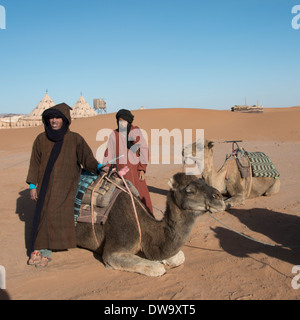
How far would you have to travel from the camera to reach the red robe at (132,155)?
550 cm

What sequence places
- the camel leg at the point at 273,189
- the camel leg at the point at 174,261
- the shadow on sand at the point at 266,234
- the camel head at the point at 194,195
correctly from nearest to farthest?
the camel head at the point at 194,195, the camel leg at the point at 174,261, the shadow on sand at the point at 266,234, the camel leg at the point at 273,189

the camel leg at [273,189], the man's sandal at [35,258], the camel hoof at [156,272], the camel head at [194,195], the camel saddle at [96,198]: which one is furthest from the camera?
the camel leg at [273,189]

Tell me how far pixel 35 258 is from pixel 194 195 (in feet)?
8.10

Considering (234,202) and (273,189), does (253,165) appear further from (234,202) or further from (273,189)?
(234,202)

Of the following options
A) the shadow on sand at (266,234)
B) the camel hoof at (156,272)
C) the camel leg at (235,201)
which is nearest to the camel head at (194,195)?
the camel hoof at (156,272)

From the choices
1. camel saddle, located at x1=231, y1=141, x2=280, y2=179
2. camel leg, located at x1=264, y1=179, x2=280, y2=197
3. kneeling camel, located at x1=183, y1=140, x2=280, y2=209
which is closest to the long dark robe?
kneeling camel, located at x1=183, y1=140, x2=280, y2=209

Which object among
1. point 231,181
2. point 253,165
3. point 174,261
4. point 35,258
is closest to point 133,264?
point 174,261

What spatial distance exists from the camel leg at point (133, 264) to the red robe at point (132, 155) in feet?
5.40

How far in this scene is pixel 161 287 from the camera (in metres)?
3.53

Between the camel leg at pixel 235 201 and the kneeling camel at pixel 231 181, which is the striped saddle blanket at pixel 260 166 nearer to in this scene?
the kneeling camel at pixel 231 181

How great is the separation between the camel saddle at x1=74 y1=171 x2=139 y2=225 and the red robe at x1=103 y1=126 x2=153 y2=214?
35.5 inches

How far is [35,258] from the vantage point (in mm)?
4316
